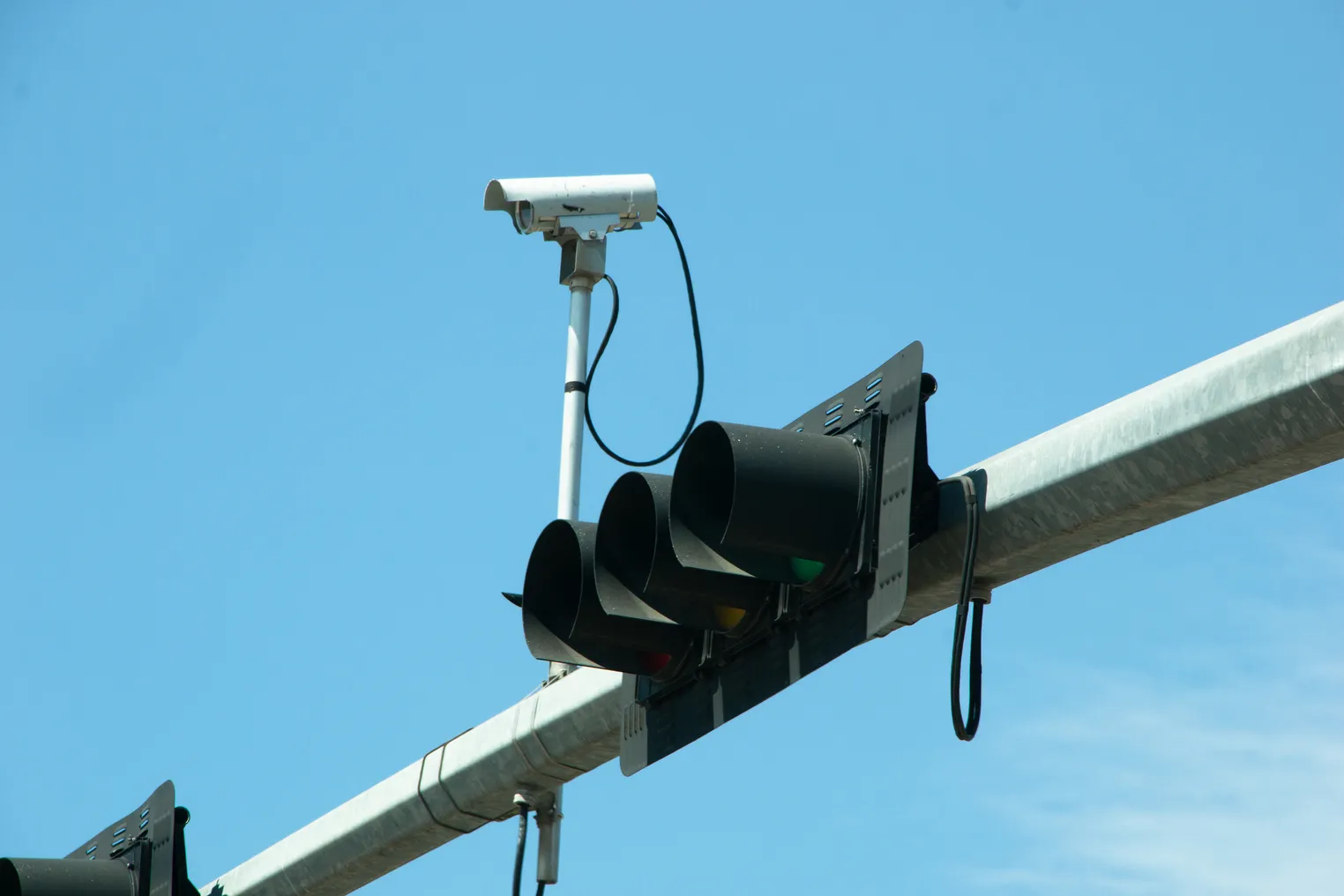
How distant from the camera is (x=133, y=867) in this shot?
7.77m

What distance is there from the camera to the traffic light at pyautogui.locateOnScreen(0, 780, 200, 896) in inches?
292

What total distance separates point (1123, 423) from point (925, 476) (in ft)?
2.19

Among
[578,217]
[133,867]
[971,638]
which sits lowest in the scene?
[971,638]

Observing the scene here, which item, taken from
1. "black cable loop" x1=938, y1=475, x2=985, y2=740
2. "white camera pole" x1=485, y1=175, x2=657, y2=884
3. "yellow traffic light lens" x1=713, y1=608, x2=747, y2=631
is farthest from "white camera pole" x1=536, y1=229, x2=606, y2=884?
"black cable loop" x1=938, y1=475, x2=985, y2=740

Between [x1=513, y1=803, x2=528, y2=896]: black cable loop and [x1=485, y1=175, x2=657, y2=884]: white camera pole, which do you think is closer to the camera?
[x1=513, y1=803, x2=528, y2=896]: black cable loop

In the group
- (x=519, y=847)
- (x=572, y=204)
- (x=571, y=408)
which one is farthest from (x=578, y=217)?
(x=519, y=847)

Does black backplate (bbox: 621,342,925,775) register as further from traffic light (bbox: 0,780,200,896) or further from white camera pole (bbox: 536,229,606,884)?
traffic light (bbox: 0,780,200,896)

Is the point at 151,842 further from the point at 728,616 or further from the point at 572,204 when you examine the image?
the point at 728,616

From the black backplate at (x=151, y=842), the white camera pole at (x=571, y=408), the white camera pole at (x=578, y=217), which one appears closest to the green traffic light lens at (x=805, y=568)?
the white camera pole at (x=571, y=408)

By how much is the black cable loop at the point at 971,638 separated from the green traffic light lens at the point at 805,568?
1.35 feet

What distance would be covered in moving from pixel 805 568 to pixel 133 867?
12.1 ft

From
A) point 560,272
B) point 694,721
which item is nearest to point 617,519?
point 694,721

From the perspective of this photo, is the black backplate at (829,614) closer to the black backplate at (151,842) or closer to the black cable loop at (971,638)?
the black cable loop at (971,638)

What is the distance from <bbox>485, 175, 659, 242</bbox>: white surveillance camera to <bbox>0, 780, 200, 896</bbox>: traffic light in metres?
2.45
